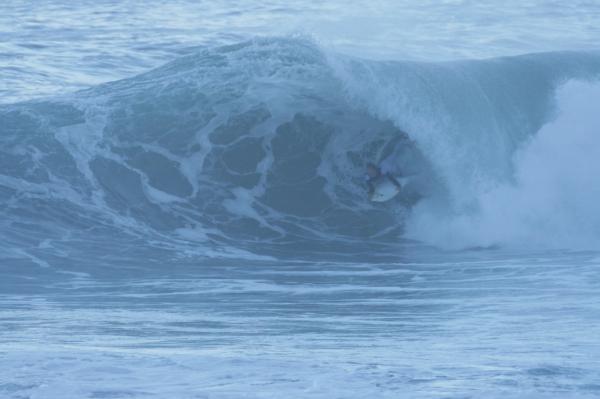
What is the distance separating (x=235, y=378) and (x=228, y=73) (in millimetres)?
9093

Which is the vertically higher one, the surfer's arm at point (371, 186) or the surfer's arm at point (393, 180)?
the surfer's arm at point (393, 180)

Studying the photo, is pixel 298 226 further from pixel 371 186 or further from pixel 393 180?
pixel 393 180

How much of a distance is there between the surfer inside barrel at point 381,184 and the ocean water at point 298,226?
0.27 meters

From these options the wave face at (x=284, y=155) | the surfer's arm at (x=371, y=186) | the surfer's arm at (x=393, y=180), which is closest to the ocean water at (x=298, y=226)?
the wave face at (x=284, y=155)

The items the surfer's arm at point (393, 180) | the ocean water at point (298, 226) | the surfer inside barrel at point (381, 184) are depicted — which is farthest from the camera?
the surfer's arm at point (393, 180)

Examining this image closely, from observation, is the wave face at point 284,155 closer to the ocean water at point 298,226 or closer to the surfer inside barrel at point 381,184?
the ocean water at point 298,226

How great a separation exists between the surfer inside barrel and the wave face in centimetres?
36

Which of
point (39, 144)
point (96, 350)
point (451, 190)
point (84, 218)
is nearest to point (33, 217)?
point (84, 218)

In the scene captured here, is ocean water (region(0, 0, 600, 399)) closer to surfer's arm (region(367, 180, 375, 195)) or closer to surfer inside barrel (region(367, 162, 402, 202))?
surfer inside barrel (region(367, 162, 402, 202))

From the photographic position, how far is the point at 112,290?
354 inches

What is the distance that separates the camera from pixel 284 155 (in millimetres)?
12633

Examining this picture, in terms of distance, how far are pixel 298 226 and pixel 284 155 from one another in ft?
4.04

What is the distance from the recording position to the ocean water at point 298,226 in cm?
524

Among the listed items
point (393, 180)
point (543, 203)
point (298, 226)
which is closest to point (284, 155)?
point (298, 226)
